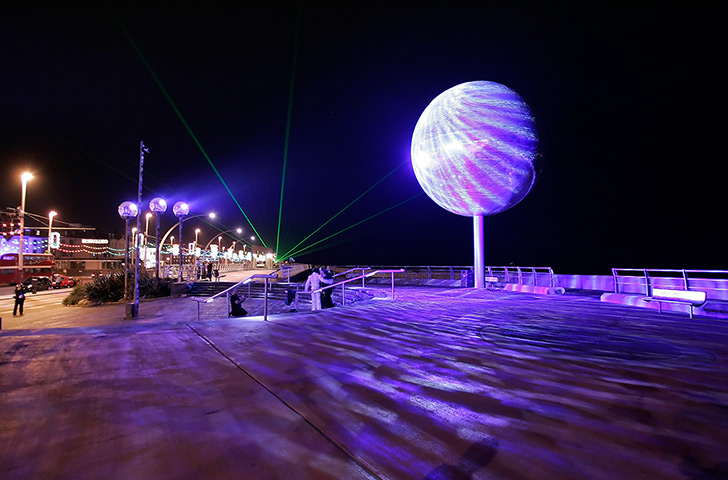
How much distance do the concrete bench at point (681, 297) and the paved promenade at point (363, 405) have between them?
248 centimetres

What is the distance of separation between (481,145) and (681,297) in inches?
251

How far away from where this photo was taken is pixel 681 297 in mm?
8898

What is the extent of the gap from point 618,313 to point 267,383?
8960 mm

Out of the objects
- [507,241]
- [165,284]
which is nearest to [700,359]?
[165,284]

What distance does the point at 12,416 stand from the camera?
3.01m

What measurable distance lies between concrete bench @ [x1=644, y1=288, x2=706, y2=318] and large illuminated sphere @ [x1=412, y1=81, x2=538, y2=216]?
180 inches

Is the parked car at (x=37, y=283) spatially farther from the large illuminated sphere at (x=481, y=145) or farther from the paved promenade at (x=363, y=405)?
the large illuminated sphere at (x=481, y=145)

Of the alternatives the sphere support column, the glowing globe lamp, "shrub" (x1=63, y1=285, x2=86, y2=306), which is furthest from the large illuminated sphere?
"shrub" (x1=63, y1=285, x2=86, y2=306)

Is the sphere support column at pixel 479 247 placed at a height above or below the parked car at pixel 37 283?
above

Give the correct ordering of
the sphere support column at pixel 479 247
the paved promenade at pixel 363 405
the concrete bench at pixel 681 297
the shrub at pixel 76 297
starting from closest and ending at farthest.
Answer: the paved promenade at pixel 363 405 → the concrete bench at pixel 681 297 → the sphere support column at pixel 479 247 → the shrub at pixel 76 297

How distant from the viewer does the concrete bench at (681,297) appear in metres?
8.33

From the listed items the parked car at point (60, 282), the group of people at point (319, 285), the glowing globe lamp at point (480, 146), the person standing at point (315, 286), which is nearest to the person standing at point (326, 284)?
the group of people at point (319, 285)

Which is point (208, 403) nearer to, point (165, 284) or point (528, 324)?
point (528, 324)

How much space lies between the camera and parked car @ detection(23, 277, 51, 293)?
30.3m
